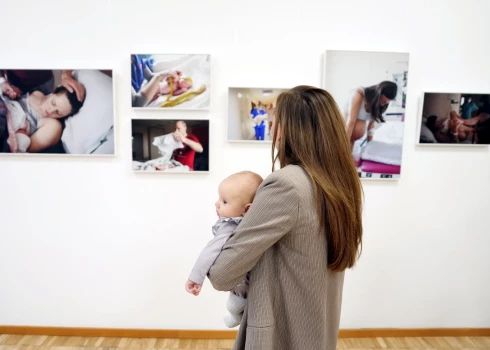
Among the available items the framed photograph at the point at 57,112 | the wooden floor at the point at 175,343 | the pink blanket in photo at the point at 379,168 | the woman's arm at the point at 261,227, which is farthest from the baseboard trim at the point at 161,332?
the woman's arm at the point at 261,227

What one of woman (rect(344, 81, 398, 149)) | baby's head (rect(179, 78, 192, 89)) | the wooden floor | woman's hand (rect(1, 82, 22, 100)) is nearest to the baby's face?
baby's head (rect(179, 78, 192, 89))

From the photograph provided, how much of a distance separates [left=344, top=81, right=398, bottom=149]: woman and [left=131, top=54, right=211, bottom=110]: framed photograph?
91 cm

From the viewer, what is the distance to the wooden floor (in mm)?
2312

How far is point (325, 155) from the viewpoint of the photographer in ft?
3.40

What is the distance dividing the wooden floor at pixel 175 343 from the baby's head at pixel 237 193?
1.51 meters

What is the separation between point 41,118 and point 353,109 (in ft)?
6.48

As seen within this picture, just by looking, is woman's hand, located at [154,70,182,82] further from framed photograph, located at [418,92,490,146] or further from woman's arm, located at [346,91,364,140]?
framed photograph, located at [418,92,490,146]

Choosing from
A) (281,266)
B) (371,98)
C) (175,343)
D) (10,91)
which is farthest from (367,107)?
(10,91)

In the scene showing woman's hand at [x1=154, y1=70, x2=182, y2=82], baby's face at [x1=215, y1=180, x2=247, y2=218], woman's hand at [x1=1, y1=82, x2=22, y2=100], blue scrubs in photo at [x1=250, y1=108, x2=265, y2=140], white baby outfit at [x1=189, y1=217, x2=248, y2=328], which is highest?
woman's hand at [x1=154, y1=70, x2=182, y2=82]

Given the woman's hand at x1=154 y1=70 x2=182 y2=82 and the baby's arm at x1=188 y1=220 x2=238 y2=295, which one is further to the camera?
the woman's hand at x1=154 y1=70 x2=182 y2=82

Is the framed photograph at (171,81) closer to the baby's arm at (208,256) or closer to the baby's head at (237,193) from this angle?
the baby's head at (237,193)

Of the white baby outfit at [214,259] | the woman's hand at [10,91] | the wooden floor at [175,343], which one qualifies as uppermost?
the woman's hand at [10,91]

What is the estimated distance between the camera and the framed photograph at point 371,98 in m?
2.15

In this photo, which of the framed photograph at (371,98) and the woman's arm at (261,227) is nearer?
the woman's arm at (261,227)
